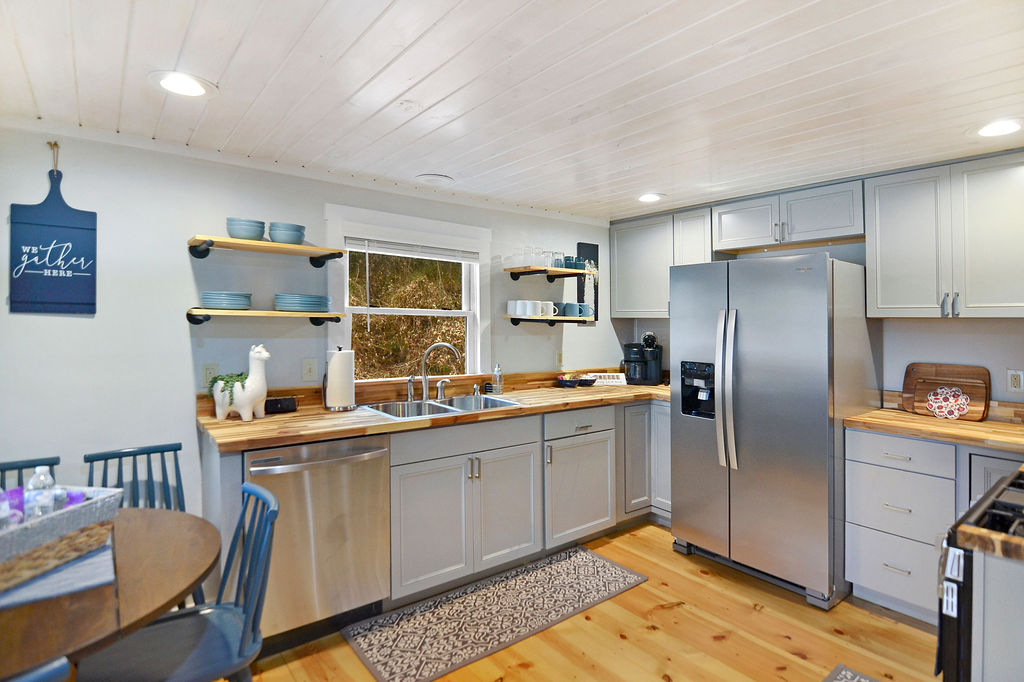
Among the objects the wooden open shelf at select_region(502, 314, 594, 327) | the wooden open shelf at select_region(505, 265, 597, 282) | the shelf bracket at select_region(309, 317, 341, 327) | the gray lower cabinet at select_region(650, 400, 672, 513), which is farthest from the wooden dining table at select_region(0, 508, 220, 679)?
the gray lower cabinet at select_region(650, 400, 672, 513)

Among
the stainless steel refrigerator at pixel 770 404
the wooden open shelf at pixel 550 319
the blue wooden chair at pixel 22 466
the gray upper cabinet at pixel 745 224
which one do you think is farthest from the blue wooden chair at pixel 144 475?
the gray upper cabinet at pixel 745 224

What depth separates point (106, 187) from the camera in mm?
2406

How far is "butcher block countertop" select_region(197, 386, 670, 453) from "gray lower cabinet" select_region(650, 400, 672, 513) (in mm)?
293

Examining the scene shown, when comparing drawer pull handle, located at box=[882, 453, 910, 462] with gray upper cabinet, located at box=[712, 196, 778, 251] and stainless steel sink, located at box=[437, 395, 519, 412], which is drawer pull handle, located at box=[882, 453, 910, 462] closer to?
gray upper cabinet, located at box=[712, 196, 778, 251]

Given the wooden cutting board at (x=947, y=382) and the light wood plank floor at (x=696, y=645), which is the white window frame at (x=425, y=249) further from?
the wooden cutting board at (x=947, y=382)

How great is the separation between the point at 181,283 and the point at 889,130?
10.8 ft

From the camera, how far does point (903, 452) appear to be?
258 cm

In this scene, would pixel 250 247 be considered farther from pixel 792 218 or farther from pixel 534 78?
pixel 792 218

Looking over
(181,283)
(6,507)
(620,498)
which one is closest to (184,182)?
(181,283)

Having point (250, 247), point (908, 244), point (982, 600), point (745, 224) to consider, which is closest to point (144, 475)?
point (250, 247)

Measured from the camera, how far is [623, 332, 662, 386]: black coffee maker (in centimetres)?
411

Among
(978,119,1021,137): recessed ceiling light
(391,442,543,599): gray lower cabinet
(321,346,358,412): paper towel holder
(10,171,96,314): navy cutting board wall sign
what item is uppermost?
(978,119,1021,137): recessed ceiling light

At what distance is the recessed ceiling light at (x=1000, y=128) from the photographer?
2245 mm

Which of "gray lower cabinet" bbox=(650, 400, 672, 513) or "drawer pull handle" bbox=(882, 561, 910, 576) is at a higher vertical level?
"gray lower cabinet" bbox=(650, 400, 672, 513)
